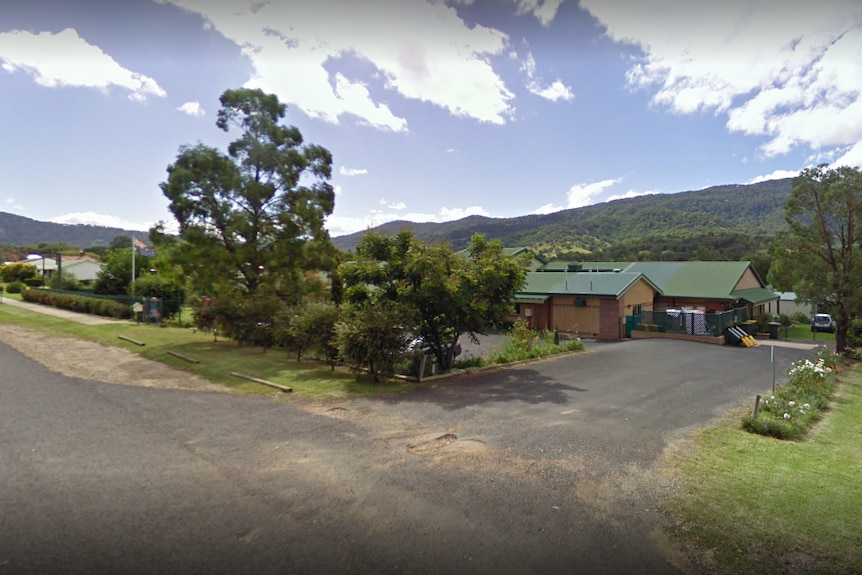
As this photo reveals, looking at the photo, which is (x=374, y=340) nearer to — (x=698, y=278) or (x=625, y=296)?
(x=625, y=296)

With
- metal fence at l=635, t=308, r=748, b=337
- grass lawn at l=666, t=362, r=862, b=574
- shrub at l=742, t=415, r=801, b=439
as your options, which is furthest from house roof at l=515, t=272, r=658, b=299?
grass lawn at l=666, t=362, r=862, b=574

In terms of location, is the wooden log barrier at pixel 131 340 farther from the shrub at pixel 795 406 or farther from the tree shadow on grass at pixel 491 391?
the shrub at pixel 795 406

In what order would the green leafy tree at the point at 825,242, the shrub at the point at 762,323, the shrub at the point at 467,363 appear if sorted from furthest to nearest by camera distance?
the shrub at the point at 762,323 < the green leafy tree at the point at 825,242 < the shrub at the point at 467,363

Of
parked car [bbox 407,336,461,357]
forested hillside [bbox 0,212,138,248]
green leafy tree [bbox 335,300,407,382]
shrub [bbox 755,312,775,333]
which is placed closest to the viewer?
green leafy tree [bbox 335,300,407,382]

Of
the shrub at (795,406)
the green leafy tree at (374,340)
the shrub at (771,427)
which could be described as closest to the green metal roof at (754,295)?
the shrub at (795,406)

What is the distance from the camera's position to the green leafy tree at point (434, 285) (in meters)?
12.2

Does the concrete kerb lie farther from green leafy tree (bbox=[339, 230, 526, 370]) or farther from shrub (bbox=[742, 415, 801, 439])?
shrub (bbox=[742, 415, 801, 439])

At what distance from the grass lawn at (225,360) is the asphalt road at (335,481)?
1.20 meters

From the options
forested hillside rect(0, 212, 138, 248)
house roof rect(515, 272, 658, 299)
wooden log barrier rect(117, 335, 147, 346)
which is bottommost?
wooden log barrier rect(117, 335, 147, 346)

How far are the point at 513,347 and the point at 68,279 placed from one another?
1697 inches

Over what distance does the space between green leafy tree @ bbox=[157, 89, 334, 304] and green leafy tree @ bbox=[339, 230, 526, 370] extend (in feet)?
19.9

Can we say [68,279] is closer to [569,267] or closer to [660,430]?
[569,267]

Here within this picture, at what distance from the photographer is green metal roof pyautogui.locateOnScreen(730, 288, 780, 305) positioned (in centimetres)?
2795

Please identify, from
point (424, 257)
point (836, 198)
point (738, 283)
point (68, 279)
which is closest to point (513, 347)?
point (424, 257)
